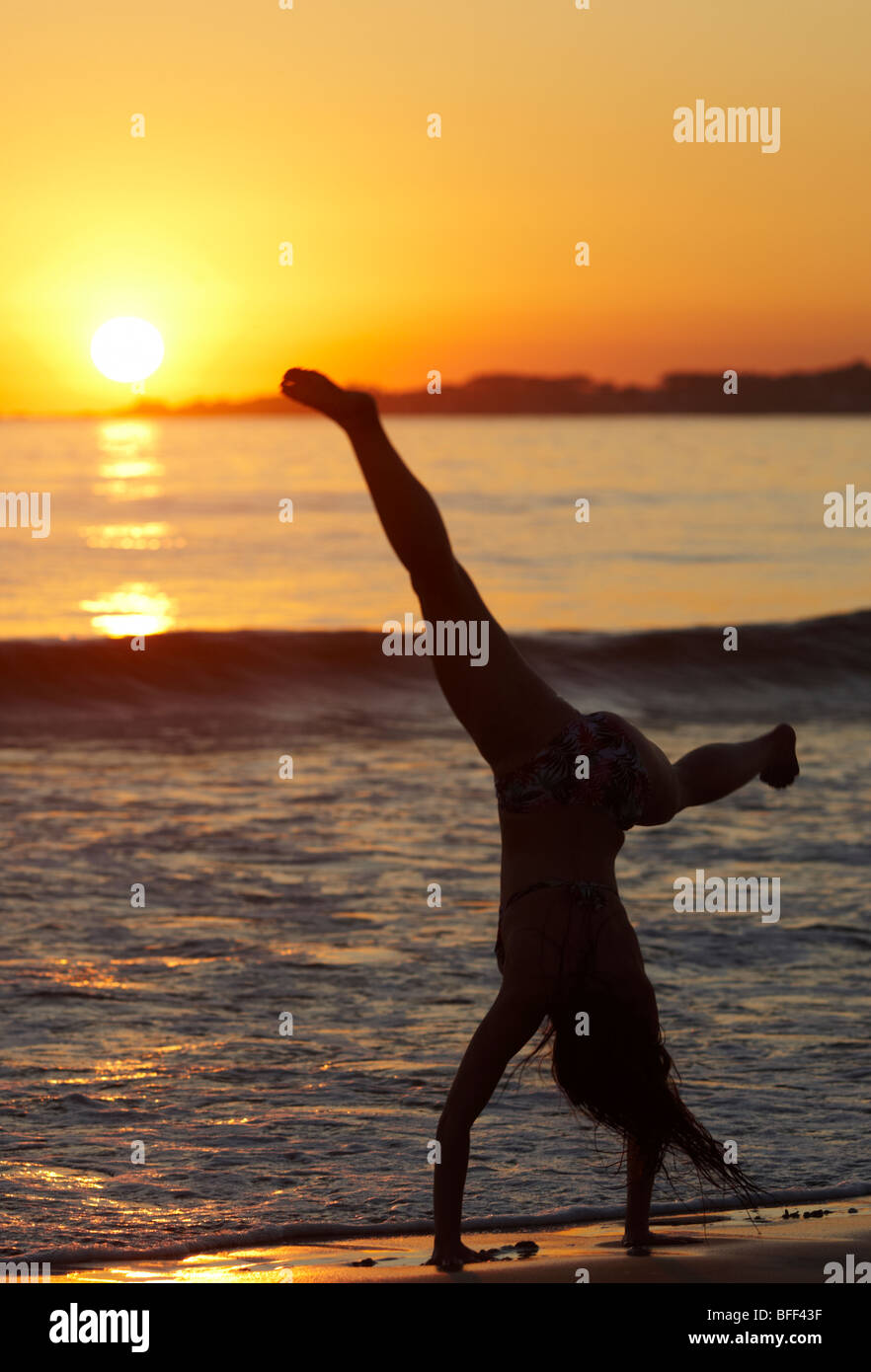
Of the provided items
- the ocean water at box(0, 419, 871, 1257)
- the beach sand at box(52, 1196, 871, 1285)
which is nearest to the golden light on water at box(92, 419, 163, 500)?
the ocean water at box(0, 419, 871, 1257)

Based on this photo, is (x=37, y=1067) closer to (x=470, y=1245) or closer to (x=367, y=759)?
(x=470, y=1245)

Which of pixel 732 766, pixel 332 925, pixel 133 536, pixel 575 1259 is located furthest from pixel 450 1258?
pixel 133 536

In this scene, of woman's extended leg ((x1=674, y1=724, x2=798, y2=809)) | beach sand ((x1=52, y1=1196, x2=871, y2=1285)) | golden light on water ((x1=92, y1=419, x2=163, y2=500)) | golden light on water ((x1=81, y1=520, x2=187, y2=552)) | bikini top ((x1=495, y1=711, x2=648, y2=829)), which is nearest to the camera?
bikini top ((x1=495, y1=711, x2=648, y2=829))

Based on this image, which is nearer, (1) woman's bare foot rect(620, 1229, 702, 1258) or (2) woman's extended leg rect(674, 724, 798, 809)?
(2) woman's extended leg rect(674, 724, 798, 809)

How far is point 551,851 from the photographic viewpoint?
169 inches

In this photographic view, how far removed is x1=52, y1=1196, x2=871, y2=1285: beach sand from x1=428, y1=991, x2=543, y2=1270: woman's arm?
0.24 meters

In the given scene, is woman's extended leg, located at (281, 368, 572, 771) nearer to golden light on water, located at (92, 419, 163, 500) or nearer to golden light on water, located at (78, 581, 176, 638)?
golden light on water, located at (78, 581, 176, 638)

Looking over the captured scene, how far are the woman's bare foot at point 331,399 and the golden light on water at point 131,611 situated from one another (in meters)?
17.2

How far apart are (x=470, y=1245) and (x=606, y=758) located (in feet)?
5.19

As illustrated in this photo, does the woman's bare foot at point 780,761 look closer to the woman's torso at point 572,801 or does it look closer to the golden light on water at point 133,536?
the woman's torso at point 572,801

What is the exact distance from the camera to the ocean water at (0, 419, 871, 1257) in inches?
222

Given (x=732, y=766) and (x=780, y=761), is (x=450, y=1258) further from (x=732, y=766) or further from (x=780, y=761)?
(x=780, y=761)

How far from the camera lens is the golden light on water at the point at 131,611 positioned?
23906mm
